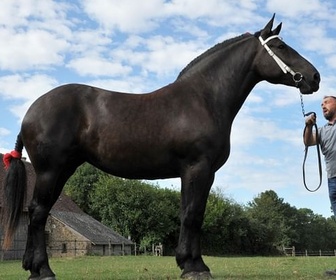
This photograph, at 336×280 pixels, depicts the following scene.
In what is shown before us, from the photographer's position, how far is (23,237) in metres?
43.0

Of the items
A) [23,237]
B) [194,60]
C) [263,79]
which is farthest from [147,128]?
[23,237]

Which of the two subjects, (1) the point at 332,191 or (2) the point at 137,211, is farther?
(2) the point at 137,211

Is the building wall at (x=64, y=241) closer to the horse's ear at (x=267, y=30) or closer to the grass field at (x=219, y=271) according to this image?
the grass field at (x=219, y=271)

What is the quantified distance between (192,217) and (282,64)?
8.45ft

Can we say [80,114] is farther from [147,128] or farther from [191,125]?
[191,125]

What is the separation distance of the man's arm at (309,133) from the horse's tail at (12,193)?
4.40 metres

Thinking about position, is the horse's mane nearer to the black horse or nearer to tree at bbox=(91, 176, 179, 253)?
the black horse

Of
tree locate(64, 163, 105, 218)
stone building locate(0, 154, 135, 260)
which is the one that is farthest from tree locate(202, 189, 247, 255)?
tree locate(64, 163, 105, 218)

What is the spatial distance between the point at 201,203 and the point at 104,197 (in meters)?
63.5

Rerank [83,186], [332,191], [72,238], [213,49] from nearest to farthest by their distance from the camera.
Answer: [213,49] < [332,191] < [72,238] < [83,186]

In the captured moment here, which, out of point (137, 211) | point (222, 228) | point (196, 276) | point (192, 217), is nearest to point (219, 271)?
point (196, 276)

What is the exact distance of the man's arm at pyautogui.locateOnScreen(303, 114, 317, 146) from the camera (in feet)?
25.1

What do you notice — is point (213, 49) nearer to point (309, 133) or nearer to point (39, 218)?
point (309, 133)

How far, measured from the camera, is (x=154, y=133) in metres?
6.62
